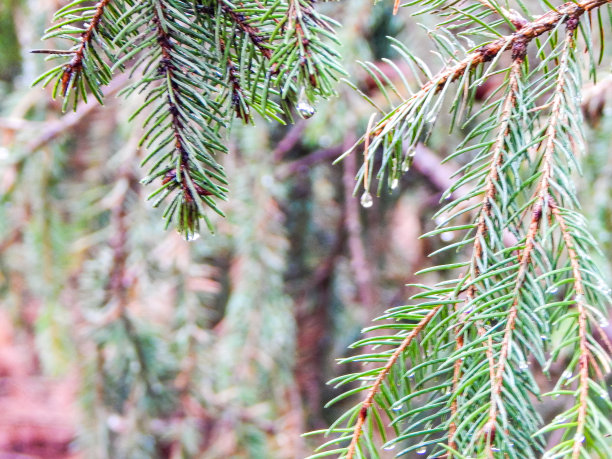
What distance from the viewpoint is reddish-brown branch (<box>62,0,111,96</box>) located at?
346 millimetres

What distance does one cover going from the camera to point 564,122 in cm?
37

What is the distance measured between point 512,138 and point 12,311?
123 centimetres

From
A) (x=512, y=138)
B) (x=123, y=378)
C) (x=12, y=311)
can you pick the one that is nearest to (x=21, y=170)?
(x=12, y=311)

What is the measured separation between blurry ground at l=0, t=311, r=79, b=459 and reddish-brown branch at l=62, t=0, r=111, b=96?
239 cm

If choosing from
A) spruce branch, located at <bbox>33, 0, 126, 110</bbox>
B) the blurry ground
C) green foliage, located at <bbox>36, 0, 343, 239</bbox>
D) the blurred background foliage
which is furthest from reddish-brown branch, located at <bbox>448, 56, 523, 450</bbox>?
the blurry ground

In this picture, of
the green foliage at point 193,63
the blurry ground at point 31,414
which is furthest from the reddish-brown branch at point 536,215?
the blurry ground at point 31,414

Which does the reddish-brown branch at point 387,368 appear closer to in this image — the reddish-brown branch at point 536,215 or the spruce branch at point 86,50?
the reddish-brown branch at point 536,215

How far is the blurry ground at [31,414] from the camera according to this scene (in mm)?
2588

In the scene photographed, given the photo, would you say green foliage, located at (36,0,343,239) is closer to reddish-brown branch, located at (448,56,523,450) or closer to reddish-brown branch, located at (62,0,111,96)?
reddish-brown branch, located at (62,0,111,96)

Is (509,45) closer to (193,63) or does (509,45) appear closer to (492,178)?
(492,178)

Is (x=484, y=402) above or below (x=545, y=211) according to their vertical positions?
below

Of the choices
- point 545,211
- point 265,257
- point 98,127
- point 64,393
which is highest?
point 98,127

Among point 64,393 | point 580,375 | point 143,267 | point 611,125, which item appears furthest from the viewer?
point 64,393

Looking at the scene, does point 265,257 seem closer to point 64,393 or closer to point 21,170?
point 21,170
